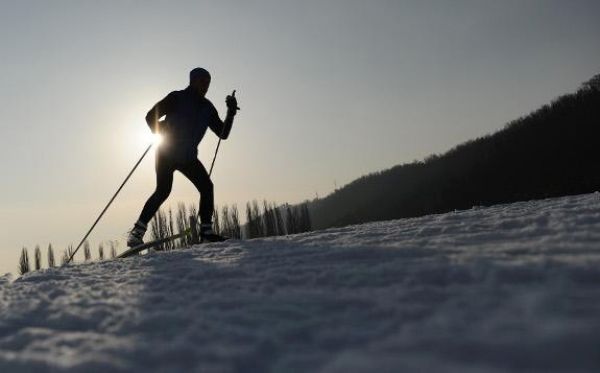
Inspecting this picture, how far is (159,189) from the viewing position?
15.0 ft

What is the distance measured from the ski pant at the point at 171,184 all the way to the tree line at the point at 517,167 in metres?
43.5

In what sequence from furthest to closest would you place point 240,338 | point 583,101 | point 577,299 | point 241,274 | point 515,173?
point 583,101, point 515,173, point 241,274, point 240,338, point 577,299

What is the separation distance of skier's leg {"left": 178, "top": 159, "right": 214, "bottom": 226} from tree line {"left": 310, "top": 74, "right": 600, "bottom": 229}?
1714 inches

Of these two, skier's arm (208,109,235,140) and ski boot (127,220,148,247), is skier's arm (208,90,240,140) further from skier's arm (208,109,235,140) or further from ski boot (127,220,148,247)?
ski boot (127,220,148,247)

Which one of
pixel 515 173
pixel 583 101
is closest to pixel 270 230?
pixel 515 173

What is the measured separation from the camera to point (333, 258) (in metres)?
1.98

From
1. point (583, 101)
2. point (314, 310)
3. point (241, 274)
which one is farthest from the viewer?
point (583, 101)

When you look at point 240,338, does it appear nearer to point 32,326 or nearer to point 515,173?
point 32,326

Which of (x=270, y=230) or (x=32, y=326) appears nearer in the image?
(x=32, y=326)

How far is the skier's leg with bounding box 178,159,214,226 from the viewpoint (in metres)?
4.63

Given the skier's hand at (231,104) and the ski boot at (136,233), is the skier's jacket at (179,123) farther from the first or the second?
the ski boot at (136,233)

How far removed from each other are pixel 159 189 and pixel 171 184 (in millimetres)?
122

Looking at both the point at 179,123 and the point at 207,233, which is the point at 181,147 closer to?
the point at 179,123

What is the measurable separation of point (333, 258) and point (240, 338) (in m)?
0.91
